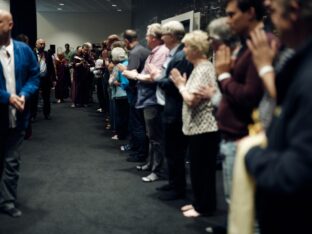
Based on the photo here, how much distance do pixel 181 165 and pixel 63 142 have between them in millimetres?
2864

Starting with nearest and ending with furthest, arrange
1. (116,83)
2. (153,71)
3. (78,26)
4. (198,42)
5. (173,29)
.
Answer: (198,42) → (173,29) → (153,71) → (116,83) → (78,26)

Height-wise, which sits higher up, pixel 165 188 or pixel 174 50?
pixel 174 50

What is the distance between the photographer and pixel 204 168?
2918 mm

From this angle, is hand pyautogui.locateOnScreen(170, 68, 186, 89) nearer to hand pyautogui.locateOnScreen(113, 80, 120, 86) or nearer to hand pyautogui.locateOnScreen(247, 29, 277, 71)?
hand pyautogui.locateOnScreen(247, 29, 277, 71)

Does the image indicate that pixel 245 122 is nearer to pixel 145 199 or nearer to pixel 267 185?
pixel 267 185

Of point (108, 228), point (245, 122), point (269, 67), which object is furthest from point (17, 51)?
point (269, 67)

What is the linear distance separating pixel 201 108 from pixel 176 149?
24.2 inches

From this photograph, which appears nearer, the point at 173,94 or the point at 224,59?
the point at 224,59

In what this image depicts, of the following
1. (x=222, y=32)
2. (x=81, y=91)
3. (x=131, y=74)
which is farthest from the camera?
(x=81, y=91)

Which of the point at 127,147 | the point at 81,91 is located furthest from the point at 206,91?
the point at 81,91

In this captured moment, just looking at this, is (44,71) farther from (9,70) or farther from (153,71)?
(9,70)

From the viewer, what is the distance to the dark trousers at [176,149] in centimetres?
325

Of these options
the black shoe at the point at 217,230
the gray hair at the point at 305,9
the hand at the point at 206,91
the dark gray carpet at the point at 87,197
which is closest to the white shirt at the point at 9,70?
the dark gray carpet at the point at 87,197

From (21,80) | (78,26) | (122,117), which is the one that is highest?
(78,26)
